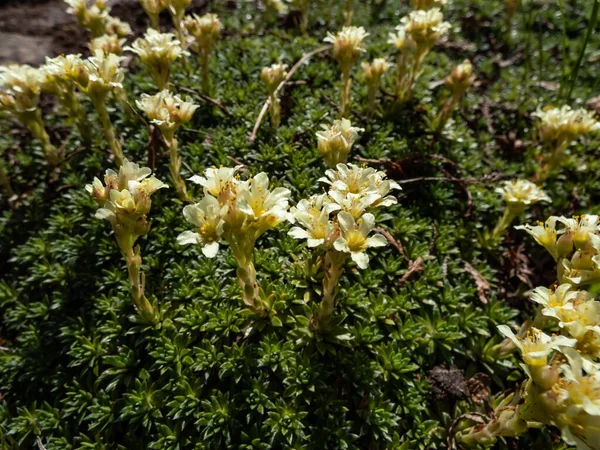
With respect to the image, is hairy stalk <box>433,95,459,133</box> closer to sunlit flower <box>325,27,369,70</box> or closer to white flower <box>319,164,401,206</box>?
sunlit flower <box>325,27,369,70</box>

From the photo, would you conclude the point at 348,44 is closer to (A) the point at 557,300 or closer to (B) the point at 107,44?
(B) the point at 107,44

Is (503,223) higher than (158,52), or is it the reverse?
(158,52)

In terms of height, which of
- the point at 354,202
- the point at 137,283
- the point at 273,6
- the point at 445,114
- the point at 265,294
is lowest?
the point at 265,294

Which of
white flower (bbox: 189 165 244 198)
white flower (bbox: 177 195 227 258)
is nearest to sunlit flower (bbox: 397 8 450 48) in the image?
white flower (bbox: 189 165 244 198)

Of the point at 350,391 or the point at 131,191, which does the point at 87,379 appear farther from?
the point at 350,391

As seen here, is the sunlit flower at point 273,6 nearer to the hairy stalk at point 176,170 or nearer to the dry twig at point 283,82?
the dry twig at point 283,82

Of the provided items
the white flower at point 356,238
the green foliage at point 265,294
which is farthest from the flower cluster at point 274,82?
the white flower at point 356,238

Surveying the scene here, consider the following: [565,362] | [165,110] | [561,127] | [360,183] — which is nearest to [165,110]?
[165,110]

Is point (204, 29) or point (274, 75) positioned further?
point (204, 29)
